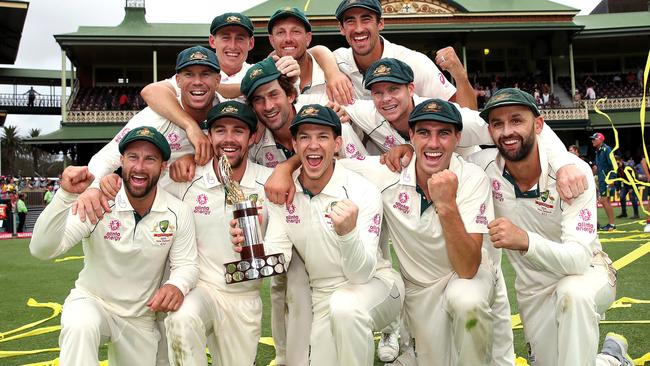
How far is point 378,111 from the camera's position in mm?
4711

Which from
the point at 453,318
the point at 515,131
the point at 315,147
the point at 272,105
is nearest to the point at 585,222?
the point at 515,131

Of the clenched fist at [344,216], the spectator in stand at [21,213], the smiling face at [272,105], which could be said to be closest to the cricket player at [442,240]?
the clenched fist at [344,216]

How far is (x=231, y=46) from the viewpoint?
5215 millimetres

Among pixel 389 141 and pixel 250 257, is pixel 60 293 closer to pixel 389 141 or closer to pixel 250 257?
pixel 250 257

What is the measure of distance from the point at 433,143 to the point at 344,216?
40.4 inches

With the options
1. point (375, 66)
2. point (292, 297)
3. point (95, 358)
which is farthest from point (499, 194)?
point (95, 358)

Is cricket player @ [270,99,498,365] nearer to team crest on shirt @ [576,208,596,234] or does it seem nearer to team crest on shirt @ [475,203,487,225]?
team crest on shirt @ [475,203,487,225]

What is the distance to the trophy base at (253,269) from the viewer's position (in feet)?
12.5

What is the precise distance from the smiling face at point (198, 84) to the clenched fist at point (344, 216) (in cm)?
180

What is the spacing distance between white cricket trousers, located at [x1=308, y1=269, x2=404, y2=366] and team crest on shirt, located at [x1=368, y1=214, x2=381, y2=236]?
0.35 metres

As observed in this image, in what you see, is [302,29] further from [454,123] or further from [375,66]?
[454,123]

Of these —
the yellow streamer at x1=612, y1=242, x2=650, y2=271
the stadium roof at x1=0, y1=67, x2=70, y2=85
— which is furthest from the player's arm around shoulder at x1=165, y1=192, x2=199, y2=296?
the stadium roof at x1=0, y1=67, x2=70, y2=85

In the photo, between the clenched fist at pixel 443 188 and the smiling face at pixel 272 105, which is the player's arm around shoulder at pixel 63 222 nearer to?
the smiling face at pixel 272 105

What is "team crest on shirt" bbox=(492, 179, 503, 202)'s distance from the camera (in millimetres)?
4312
